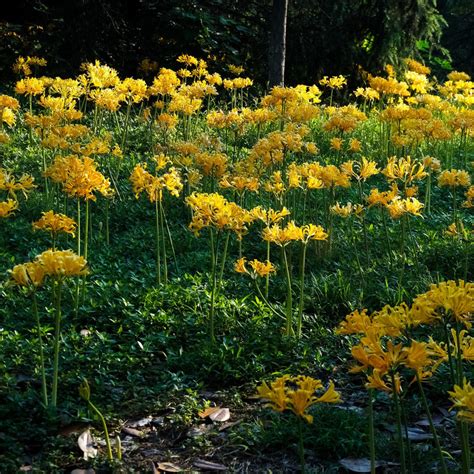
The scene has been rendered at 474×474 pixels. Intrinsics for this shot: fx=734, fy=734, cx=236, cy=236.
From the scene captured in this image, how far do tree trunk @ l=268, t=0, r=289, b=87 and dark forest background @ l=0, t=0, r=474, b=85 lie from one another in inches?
15.7

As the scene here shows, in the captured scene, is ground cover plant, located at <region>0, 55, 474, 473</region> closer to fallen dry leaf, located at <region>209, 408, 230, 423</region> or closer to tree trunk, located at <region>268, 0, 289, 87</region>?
fallen dry leaf, located at <region>209, 408, 230, 423</region>

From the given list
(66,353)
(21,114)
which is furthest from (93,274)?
(21,114)

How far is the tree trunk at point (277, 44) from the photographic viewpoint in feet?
33.8

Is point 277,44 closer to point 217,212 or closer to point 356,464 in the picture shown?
point 217,212

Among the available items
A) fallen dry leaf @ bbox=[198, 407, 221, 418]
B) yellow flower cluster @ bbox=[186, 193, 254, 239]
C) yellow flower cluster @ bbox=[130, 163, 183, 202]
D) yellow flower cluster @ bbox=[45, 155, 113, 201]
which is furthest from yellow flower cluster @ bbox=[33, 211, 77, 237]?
fallen dry leaf @ bbox=[198, 407, 221, 418]

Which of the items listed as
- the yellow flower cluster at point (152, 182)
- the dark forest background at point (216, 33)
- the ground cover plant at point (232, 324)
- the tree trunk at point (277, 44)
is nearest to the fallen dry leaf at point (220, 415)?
the ground cover plant at point (232, 324)

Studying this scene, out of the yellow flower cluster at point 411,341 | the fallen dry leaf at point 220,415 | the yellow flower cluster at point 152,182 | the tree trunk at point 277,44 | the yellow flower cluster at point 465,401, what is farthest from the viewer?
the tree trunk at point 277,44

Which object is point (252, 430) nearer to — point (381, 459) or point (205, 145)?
point (381, 459)

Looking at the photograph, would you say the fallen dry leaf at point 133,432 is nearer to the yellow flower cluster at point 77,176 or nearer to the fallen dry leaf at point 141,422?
the fallen dry leaf at point 141,422

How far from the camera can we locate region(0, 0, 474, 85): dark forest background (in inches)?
437

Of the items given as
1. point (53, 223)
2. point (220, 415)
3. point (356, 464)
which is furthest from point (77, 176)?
point (356, 464)

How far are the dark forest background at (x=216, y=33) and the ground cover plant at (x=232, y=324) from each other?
4523 mm

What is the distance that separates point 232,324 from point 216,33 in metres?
8.42

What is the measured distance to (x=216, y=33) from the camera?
11828 mm
